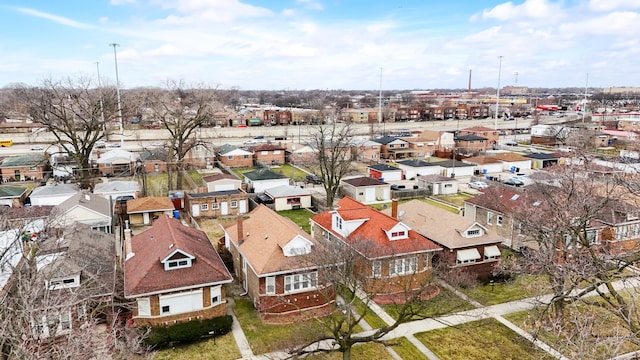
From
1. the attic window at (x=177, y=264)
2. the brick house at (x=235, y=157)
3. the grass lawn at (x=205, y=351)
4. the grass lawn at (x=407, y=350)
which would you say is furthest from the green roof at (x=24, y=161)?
the grass lawn at (x=407, y=350)

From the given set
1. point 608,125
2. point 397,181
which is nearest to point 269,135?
point 397,181

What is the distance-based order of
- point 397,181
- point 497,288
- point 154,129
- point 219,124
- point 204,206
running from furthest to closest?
point 219,124, point 154,129, point 397,181, point 204,206, point 497,288

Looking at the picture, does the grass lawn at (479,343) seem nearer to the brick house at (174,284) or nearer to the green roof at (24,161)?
the brick house at (174,284)

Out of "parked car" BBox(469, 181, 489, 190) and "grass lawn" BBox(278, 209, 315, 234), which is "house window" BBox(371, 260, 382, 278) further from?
"parked car" BBox(469, 181, 489, 190)

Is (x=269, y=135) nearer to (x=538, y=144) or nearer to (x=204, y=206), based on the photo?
(x=538, y=144)

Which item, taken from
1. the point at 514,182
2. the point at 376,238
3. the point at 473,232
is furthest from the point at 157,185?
the point at 514,182

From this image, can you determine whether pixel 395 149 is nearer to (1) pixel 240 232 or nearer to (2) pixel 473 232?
(2) pixel 473 232
